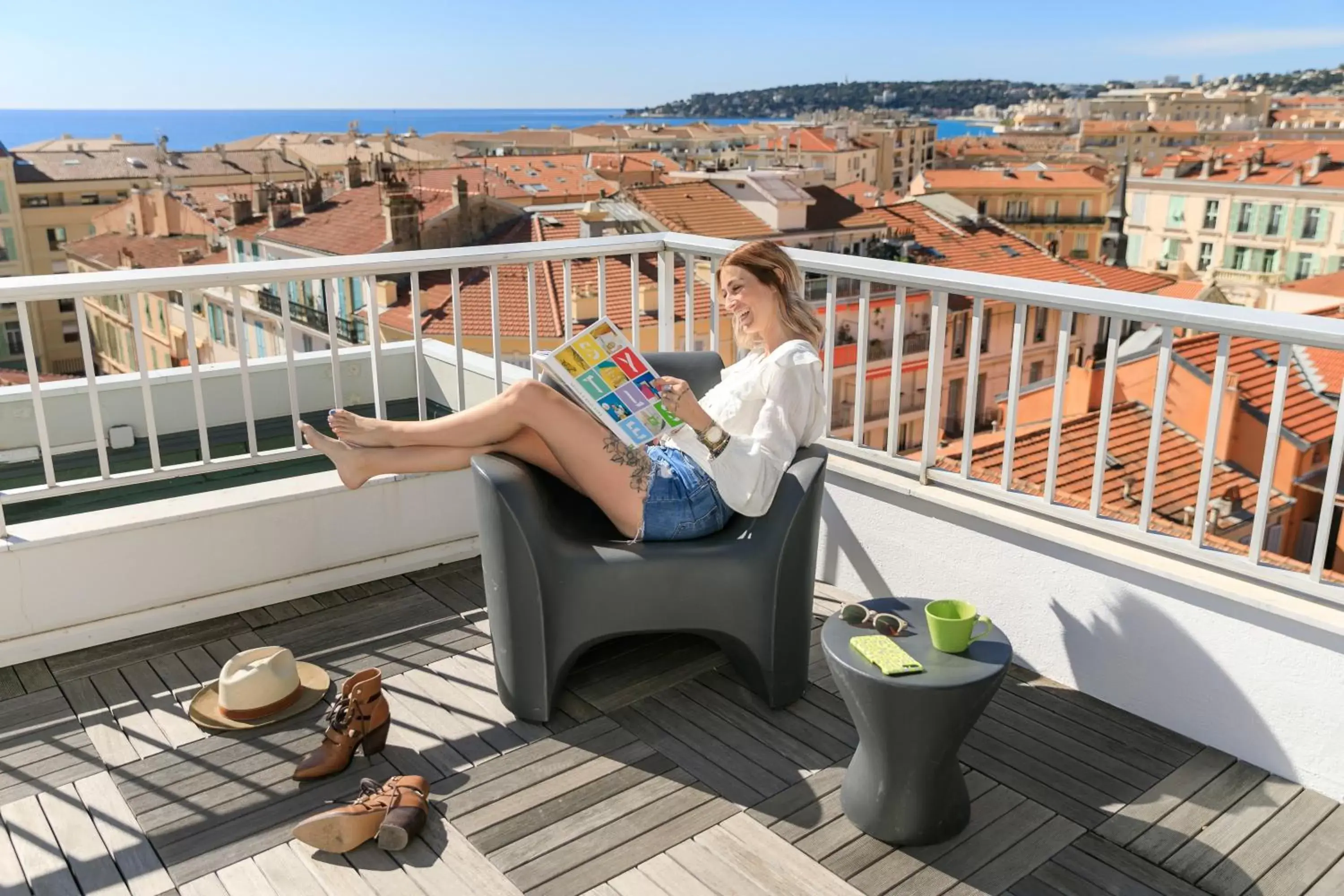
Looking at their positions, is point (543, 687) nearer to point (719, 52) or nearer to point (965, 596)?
point (965, 596)

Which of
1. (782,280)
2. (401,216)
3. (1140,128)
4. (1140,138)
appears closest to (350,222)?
(401,216)

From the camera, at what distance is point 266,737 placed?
7.76 ft

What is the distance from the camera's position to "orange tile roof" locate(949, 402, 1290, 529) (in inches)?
373

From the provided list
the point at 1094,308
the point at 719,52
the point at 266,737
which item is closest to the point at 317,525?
the point at 266,737

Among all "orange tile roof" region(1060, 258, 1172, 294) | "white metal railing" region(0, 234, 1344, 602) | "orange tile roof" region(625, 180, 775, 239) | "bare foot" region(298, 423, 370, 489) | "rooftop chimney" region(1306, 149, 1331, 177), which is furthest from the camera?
"rooftop chimney" region(1306, 149, 1331, 177)

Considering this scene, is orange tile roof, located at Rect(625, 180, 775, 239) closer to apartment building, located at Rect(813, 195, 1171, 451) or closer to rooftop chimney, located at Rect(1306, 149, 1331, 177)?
apartment building, located at Rect(813, 195, 1171, 451)

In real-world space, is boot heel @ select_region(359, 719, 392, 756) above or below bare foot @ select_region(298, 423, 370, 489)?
below

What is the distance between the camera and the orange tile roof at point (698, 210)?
110 ft

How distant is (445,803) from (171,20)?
130160 millimetres

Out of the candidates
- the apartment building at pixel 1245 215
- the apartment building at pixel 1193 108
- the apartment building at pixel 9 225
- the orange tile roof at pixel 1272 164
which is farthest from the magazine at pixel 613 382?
the apartment building at pixel 1193 108

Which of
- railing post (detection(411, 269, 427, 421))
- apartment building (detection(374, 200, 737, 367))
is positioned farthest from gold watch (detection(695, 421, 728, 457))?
apartment building (detection(374, 200, 737, 367))

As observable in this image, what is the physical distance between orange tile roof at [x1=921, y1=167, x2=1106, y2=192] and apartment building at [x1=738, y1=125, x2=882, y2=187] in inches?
405

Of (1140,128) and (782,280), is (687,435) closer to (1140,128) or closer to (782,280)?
(782,280)

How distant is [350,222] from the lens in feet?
103
